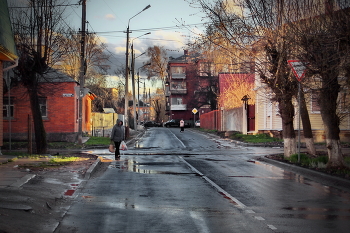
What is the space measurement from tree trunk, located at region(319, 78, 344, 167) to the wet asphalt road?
1365 mm

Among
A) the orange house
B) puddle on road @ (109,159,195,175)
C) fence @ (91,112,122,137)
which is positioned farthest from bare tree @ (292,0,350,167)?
fence @ (91,112,122,137)

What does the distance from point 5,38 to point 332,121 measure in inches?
464

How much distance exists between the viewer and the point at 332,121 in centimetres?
1488

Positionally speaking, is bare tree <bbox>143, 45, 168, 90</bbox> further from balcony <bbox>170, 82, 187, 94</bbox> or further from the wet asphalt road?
the wet asphalt road

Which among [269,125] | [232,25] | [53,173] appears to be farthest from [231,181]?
[269,125]

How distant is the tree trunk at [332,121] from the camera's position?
1456 centimetres

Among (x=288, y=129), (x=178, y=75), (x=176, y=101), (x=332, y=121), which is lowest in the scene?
(x=288, y=129)

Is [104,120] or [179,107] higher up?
[179,107]

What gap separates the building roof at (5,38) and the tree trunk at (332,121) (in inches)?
429

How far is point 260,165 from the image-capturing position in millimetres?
18422

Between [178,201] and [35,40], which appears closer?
[178,201]

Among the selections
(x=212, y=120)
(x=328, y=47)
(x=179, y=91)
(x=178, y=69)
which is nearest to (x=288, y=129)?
(x=328, y=47)

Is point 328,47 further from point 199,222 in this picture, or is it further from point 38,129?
point 38,129

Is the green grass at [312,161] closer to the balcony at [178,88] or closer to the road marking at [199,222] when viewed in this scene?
the road marking at [199,222]
